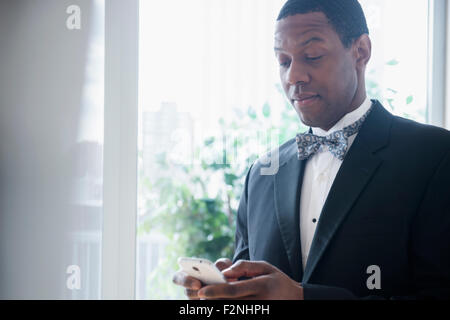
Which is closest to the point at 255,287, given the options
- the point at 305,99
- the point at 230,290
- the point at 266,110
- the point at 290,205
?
the point at 230,290

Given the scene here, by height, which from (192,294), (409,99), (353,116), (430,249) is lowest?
(192,294)

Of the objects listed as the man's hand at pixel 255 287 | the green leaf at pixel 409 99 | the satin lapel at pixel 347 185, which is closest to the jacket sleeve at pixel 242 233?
the satin lapel at pixel 347 185

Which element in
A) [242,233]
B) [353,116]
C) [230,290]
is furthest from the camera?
[242,233]

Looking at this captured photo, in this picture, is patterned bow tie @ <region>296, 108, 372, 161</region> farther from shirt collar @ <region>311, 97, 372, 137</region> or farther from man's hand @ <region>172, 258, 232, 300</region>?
man's hand @ <region>172, 258, 232, 300</region>

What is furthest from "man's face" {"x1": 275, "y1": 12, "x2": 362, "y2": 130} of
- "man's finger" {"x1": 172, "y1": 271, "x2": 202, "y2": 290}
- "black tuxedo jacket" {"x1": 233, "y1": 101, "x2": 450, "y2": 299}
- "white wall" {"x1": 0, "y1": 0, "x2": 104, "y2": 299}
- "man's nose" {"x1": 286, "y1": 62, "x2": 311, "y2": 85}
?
"white wall" {"x1": 0, "y1": 0, "x2": 104, "y2": 299}

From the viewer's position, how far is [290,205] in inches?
53.3

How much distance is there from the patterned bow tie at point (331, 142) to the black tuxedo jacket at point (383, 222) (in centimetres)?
3

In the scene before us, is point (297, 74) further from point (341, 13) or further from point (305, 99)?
point (341, 13)

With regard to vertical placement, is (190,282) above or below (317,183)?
below

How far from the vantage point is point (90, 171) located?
1.72 metres

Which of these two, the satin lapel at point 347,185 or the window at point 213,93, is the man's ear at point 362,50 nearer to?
the satin lapel at point 347,185

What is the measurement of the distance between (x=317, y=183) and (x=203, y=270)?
53cm

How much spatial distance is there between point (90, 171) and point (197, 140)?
46 cm

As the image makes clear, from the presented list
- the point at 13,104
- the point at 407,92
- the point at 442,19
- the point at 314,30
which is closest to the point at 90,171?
the point at 13,104
